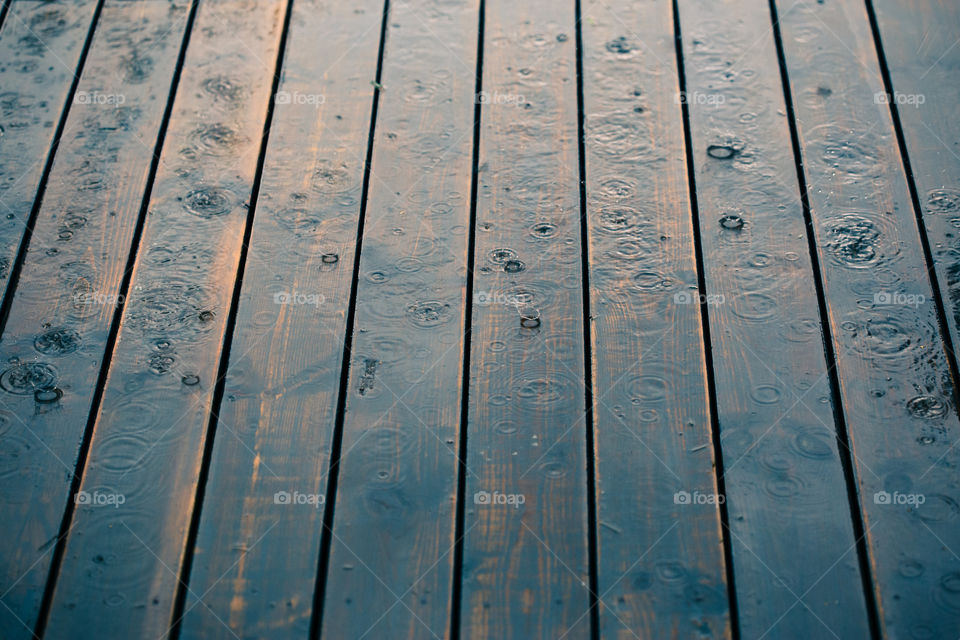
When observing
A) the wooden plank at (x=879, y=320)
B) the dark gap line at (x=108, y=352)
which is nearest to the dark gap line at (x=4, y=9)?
the dark gap line at (x=108, y=352)

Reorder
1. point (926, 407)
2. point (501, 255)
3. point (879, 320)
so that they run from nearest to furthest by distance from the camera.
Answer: point (926, 407), point (879, 320), point (501, 255)

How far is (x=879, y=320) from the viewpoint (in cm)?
154

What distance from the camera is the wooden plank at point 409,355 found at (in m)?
1.31

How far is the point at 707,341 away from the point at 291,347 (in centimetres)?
73

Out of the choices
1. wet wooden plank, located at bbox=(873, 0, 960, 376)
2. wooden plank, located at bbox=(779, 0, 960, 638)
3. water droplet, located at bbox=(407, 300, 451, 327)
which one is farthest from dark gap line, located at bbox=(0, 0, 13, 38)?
wet wooden plank, located at bbox=(873, 0, 960, 376)

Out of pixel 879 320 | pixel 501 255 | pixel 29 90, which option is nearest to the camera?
pixel 879 320

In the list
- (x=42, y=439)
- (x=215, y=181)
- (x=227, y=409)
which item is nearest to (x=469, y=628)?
(x=227, y=409)

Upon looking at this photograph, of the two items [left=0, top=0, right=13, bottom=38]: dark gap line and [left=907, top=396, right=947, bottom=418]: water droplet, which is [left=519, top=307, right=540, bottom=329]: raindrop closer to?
[left=907, top=396, right=947, bottom=418]: water droplet

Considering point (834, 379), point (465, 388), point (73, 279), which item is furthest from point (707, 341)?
point (73, 279)

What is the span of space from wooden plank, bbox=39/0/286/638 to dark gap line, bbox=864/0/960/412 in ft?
4.16

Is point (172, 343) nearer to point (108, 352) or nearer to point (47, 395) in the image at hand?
point (108, 352)

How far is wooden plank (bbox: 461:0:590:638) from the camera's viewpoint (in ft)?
4.29

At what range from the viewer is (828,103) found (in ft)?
6.10

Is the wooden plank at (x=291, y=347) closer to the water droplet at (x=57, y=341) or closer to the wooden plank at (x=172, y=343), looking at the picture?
the wooden plank at (x=172, y=343)
